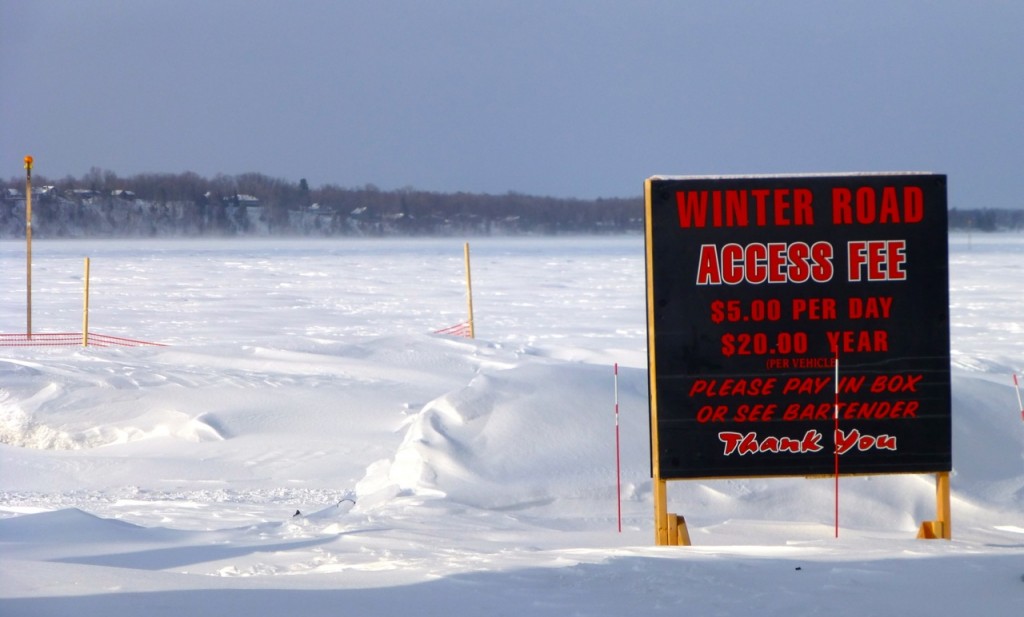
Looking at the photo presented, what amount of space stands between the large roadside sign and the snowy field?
719 mm

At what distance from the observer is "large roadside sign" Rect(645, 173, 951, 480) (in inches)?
255

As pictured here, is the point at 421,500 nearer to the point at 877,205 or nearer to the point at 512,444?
the point at 512,444

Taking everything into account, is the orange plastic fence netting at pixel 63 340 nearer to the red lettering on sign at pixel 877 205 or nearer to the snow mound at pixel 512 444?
the snow mound at pixel 512 444

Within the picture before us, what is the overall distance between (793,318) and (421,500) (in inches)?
116

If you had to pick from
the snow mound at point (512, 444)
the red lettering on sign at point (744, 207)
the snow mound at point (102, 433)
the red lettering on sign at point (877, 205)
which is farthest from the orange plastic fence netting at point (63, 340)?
the red lettering on sign at point (877, 205)

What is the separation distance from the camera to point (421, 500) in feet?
25.5

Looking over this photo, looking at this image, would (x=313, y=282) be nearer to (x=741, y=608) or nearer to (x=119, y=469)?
(x=119, y=469)

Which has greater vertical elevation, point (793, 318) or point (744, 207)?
point (744, 207)

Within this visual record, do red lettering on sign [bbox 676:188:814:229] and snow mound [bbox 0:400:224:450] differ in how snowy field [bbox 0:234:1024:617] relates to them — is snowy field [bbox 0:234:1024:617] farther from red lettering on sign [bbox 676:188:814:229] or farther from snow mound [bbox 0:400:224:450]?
red lettering on sign [bbox 676:188:814:229]

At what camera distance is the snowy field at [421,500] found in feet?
15.3

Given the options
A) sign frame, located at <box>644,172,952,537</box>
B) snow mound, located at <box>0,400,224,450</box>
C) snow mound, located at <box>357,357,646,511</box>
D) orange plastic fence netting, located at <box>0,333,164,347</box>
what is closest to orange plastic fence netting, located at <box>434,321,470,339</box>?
orange plastic fence netting, located at <box>0,333,164,347</box>

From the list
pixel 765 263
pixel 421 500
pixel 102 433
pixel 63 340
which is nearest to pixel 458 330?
pixel 63 340

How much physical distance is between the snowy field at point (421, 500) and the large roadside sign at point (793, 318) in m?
0.72

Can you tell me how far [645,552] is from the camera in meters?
5.68
